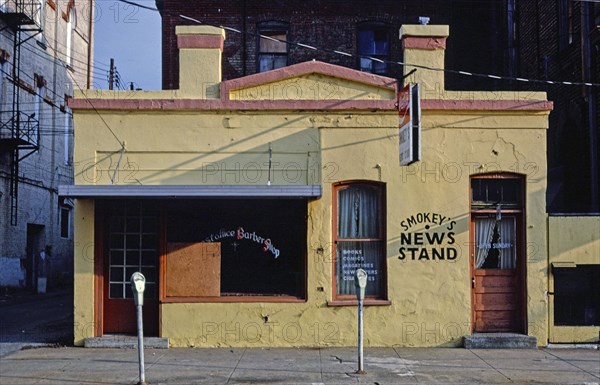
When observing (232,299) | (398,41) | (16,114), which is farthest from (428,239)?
(16,114)

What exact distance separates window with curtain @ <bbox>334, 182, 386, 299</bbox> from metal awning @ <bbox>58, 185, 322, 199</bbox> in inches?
43.0

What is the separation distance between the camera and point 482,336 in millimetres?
12789

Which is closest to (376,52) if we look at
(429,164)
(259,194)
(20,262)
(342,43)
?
(342,43)

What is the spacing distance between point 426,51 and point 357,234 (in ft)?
11.3

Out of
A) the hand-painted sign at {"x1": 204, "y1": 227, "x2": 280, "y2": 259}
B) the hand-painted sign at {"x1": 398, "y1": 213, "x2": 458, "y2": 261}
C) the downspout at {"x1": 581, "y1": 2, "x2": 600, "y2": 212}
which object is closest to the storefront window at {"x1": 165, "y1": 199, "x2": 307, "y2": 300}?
the hand-painted sign at {"x1": 204, "y1": 227, "x2": 280, "y2": 259}

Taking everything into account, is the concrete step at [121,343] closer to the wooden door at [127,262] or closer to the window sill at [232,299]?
the wooden door at [127,262]

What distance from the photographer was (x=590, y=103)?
50.2ft

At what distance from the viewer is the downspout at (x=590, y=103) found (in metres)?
15.2

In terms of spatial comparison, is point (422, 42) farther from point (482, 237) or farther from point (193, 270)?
point (193, 270)

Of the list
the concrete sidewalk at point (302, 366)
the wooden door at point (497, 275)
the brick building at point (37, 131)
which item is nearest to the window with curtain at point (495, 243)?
the wooden door at point (497, 275)

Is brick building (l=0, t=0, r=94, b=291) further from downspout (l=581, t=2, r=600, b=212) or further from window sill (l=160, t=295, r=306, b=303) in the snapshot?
downspout (l=581, t=2, r=600, b=212)

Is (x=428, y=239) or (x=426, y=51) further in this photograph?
(x=426, y=51)

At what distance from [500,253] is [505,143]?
194 centimetres

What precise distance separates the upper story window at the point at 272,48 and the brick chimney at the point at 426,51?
6.41 m
